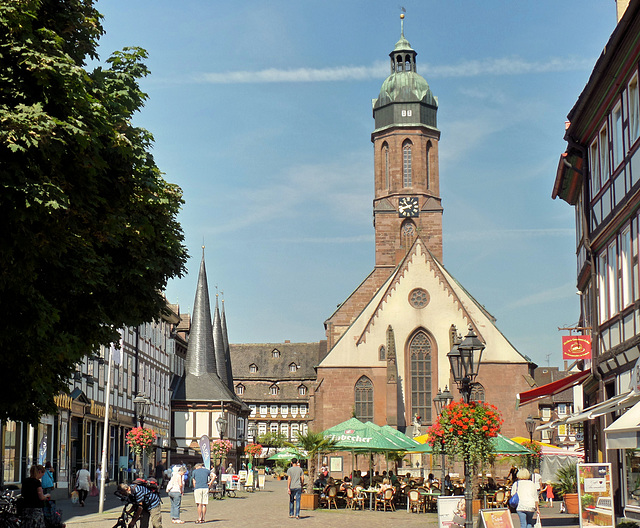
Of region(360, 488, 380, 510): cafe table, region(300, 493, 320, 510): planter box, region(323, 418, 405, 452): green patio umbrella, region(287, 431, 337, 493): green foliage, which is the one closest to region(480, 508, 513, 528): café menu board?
region(323, 418, 405, 452): green patio umbrella

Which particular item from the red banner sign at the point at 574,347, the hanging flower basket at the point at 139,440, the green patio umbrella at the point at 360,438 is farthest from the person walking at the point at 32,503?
the hanging flower basket at the point at 139,440

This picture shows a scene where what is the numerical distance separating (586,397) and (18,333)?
17818mm

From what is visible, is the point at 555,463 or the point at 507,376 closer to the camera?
the point at 555,463

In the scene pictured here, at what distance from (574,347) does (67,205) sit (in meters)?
13.4

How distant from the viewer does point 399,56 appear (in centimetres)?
7794

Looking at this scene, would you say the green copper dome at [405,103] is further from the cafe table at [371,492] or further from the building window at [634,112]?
the building window at [634,112]

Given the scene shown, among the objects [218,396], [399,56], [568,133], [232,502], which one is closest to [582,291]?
[568,133]

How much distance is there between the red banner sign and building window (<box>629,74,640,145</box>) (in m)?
5.47

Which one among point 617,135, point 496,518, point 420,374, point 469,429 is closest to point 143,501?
point 496,518

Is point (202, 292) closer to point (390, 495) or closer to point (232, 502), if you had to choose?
point (232, 502)

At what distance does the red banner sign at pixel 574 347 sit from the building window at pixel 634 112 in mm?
5469

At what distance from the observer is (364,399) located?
60469mm

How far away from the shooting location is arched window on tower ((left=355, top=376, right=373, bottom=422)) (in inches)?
2367

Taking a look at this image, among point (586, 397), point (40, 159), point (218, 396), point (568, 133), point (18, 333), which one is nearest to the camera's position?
point (40, 159)
